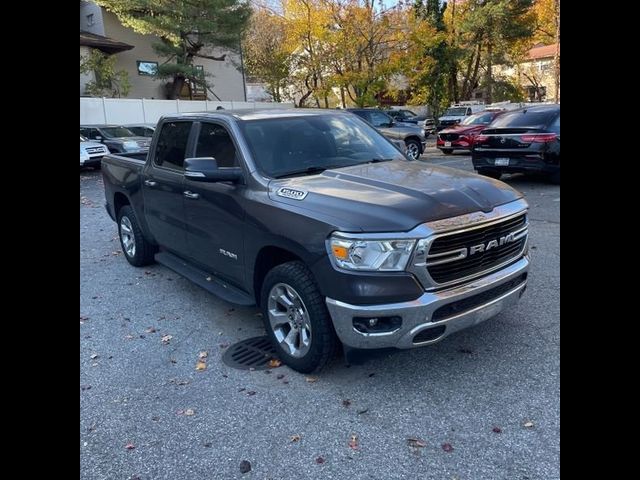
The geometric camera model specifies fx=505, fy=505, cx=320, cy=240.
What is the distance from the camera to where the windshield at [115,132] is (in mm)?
17355

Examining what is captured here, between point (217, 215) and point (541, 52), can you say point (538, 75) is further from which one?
point (217, 215)

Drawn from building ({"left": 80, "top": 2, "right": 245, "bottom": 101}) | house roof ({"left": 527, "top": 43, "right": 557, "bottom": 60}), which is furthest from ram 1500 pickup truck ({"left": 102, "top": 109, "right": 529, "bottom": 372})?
house roof ({"left": 527, "top": 43, "right": 557, "bottom": 60})

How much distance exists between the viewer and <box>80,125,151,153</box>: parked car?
16.4m

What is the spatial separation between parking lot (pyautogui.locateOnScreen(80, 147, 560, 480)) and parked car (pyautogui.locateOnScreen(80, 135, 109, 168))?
12.8 m

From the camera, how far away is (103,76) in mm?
24250

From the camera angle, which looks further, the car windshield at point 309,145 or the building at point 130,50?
the building at point 130,50

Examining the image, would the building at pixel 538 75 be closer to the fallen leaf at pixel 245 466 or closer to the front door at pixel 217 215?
the front door at pixel 217 215

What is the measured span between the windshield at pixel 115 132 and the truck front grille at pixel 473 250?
647 inches

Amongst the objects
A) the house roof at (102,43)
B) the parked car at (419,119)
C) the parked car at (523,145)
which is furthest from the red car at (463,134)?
the house roof at (102,43)

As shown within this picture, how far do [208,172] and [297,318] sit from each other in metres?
1.32
